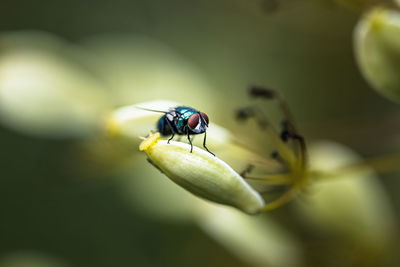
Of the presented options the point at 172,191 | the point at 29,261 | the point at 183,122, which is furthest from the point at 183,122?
the point at 29,261

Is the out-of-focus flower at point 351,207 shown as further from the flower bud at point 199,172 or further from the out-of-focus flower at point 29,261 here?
the out-of-focus flower at point 29,261

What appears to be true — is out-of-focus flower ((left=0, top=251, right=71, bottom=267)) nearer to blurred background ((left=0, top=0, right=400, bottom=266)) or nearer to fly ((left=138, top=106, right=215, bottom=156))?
blurred background ((left=0, top=0, right=400, bottom=266))

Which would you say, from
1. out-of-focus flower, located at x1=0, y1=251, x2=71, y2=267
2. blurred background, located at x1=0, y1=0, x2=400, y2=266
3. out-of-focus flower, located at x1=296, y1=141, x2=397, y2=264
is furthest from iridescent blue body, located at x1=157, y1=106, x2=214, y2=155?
→ out-of-focus flower, located at x1=0, y1=251, x2=71, y2=267

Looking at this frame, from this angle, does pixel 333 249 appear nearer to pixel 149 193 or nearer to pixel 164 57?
pixel 149 193

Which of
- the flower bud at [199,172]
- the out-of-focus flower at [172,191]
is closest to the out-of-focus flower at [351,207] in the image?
the out-of-focus flower at [172,191]

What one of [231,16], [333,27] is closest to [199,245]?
[333,27]
